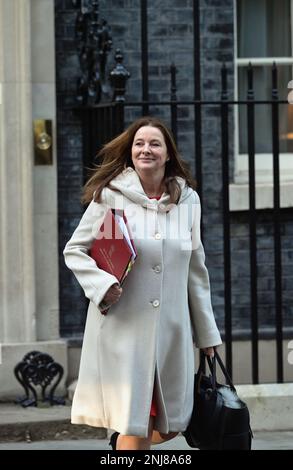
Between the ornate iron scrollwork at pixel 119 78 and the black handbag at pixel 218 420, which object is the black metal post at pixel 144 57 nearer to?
the ornate iron scrollwork at pixel 119 78

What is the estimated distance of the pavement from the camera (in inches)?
286

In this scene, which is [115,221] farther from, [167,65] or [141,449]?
[167,65]

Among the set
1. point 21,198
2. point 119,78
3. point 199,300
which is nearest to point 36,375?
point 21,198

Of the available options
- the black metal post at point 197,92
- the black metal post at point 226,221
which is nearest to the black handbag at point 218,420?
the black metal post at point 226,221

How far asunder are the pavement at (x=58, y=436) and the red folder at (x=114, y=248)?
2059 mm

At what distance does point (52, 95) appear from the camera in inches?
322

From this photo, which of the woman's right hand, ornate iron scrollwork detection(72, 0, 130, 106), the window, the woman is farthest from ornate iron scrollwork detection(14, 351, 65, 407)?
the woman's right hand

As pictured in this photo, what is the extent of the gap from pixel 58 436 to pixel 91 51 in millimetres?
2530

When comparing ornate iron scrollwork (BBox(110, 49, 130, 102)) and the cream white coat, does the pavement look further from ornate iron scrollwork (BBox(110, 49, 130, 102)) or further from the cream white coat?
ornate iron scrollwork (BBox(110, 49, 130, 102))

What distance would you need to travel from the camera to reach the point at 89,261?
544 centimetres

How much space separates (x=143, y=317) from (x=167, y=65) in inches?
136

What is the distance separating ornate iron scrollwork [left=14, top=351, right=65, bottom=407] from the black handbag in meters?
2.54

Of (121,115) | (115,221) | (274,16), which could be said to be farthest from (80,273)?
(274,16)

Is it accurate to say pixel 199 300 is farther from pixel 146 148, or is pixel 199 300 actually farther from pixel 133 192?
pixel 146 148
